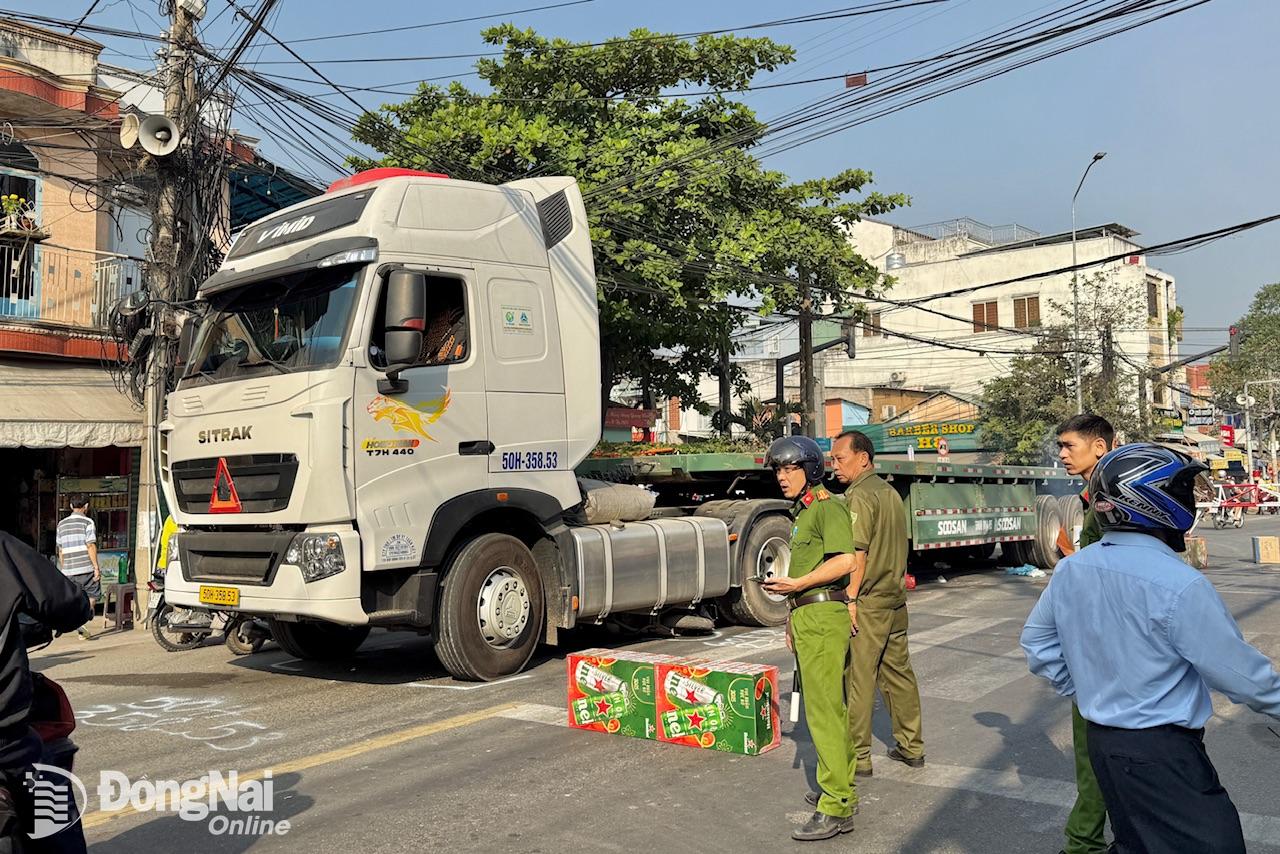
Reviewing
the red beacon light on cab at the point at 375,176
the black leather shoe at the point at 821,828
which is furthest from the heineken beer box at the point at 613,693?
the red beacon light on cab at the point at 375,176

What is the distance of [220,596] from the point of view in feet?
25.2

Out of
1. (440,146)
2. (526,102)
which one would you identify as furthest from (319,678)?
(526,102)

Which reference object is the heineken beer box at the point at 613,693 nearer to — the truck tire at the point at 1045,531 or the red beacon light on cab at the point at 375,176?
the red beacon light on cab at the point at 375,176

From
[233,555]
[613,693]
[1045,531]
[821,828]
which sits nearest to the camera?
[821,828]

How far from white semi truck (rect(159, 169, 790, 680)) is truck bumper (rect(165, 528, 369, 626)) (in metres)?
0.01

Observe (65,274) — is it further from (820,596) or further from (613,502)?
(820,596)

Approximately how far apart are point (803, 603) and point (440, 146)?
13.9m

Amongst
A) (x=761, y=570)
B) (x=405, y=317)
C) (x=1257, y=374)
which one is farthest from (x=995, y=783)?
(x=1257, y=374)

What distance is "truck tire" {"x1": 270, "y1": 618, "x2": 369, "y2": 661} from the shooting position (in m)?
9.26

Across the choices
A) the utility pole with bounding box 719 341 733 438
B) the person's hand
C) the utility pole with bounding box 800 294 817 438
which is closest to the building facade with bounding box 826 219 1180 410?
the utility pole with bounding box 800 294 817 438

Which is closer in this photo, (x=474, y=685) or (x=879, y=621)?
(x=879, y=621)

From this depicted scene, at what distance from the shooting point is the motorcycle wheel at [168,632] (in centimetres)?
1039

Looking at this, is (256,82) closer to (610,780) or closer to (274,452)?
(274,452)

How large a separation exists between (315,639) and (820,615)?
601cm
